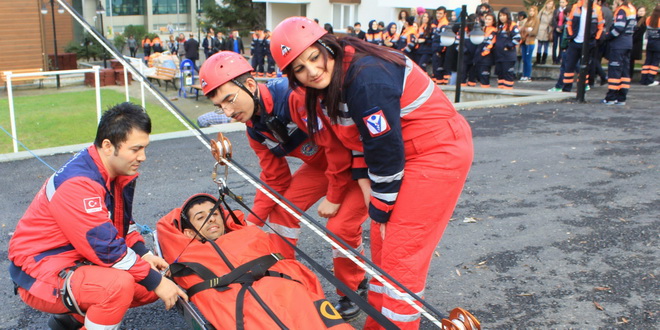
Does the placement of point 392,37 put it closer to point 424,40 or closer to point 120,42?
point 424,40

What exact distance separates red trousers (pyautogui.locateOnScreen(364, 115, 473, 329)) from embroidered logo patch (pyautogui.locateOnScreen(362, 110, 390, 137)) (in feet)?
0.92

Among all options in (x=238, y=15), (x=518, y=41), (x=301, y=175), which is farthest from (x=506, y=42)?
(x=238, y=15)

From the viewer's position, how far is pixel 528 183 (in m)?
6.17

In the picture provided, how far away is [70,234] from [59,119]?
1148cm

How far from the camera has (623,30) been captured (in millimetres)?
10172

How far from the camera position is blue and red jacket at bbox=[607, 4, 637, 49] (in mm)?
10172

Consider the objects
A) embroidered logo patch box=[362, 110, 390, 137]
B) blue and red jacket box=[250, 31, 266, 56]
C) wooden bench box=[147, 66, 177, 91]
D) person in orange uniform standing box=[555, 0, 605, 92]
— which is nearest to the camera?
embroidered logo patch box=[362, 110, 390, 137]

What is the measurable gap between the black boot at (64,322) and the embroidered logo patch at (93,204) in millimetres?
762

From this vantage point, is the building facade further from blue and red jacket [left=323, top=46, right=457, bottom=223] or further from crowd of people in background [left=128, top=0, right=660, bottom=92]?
blue and red jacket [left=323, top=46, right=457, bottom=223]

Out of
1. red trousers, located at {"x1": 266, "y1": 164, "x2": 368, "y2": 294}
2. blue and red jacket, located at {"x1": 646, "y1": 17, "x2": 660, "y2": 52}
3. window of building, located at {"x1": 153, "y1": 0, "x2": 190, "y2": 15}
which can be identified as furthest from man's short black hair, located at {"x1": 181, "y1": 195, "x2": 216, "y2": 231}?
window of building, located at {"x1": 153, "y1": 0, "x2": 190, "y2": 15}

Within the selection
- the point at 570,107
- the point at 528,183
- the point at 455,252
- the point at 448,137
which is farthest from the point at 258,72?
the point at 448,137

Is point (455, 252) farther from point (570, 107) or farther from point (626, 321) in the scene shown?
point (570, 107)

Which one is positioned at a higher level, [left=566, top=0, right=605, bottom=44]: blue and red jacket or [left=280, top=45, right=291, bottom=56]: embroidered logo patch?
[left=566, top=0, right=605, bottom=44]: blue and red jacket

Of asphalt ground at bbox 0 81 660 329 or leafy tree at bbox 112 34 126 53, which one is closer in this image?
asphalt ground at bbox 0 81 660 329
